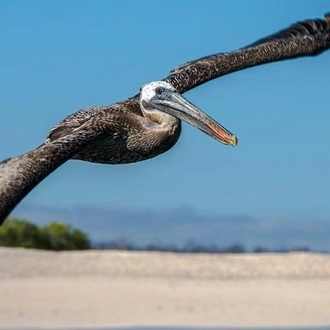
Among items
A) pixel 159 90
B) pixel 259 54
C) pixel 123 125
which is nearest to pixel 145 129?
pixel 123 125

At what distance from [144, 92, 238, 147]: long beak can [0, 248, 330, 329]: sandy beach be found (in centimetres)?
2514

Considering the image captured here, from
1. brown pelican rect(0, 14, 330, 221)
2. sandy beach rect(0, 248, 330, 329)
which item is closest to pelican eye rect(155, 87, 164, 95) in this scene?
brown pelican rect(0, 14, 330, 221)

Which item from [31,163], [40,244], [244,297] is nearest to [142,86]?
[31,163]

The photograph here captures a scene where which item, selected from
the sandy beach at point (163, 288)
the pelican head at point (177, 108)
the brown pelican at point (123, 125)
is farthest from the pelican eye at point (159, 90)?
the sandy beach at point (163, 288)

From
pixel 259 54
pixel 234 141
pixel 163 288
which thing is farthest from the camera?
pixel 163 288

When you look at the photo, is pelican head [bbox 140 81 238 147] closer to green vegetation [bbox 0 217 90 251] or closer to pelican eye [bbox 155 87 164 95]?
pelican eye [bbox 155 87 164 95]

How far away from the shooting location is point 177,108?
1267 centimetres

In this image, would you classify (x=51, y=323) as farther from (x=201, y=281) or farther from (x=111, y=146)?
(x=111, y=146)

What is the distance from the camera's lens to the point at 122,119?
505 inches

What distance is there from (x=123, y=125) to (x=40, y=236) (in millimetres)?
33089

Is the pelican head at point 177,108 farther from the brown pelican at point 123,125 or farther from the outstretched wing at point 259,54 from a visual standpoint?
the outstretched wing at point 259,54

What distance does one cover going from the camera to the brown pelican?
11086mm

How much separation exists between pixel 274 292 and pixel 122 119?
94.9 ft

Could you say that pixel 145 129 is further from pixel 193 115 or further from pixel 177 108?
pixel 193 115
